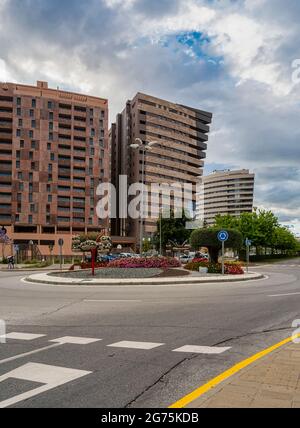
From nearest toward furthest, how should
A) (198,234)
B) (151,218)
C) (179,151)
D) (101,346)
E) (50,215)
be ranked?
(101,346) → (198,234) → (50,215) → (151,218) → (179,151)

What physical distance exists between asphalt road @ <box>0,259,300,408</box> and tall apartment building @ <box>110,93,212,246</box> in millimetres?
87108

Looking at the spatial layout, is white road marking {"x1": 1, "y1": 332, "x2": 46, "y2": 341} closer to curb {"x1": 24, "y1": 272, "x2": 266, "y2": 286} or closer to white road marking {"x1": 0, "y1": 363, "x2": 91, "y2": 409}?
white road marking {"x1": 0, "y1": 363, "x2": 91, "y2": 409}

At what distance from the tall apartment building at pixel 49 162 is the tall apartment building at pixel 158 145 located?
1383 cm

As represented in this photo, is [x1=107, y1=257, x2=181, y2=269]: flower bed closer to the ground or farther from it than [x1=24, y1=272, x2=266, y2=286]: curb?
farther from it

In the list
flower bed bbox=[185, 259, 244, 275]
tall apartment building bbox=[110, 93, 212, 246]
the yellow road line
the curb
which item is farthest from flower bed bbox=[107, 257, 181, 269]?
tall apartment building bbox=[110, 93, 212, 246]

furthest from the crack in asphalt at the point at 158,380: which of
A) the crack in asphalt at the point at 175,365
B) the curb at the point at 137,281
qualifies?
the curb at the point at 137,281

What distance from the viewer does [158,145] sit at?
10888cm

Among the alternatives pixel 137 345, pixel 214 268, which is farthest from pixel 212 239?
pixel 137 345

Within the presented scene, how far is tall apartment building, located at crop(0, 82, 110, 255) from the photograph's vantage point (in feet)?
281

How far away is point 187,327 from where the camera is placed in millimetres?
8719

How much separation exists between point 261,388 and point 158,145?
10622cm

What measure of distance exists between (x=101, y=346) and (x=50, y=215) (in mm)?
83496
